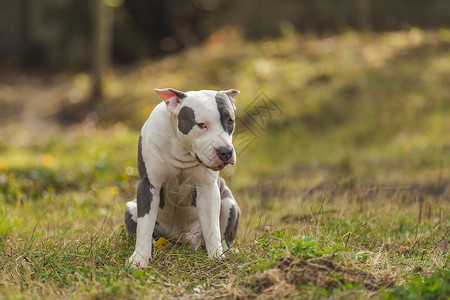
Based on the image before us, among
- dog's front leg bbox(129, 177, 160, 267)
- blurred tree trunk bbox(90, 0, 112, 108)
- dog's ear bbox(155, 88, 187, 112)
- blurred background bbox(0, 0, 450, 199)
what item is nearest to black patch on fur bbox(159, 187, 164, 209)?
dog's front leg bbox(129, 177, 160, 267)

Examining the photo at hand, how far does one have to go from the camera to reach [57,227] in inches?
183

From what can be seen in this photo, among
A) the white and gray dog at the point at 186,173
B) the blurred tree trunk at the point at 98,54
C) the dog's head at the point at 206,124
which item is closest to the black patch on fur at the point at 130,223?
the white and gray dog at the point at 186,173

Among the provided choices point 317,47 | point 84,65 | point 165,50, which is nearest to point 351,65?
point 317,47

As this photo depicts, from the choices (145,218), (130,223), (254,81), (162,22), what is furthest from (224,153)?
(162,22)

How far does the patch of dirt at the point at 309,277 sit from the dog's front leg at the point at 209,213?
711 millimetres

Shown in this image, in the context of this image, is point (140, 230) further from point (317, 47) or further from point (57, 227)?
point (317, 47)

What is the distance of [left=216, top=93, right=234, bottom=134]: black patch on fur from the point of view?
3.54 m

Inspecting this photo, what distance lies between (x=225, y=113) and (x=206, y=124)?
0.44ft

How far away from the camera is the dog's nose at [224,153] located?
3438mm

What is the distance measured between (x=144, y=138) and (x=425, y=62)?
7.95 meters

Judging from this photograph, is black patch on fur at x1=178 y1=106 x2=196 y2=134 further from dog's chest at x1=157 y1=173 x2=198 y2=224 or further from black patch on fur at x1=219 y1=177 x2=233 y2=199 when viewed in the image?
black patch on fur at x1=219 y1=177 x2=233 y2=199

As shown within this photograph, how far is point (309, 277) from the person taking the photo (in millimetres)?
3129

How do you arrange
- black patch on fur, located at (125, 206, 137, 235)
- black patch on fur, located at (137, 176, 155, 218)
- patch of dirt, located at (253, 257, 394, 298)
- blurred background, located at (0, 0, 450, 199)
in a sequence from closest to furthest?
patch of dirt, located at (253, 257, 394, 298)
black patch on fur, located at (137, 176, 155, 218)
black patch on fur, located at (125, 206, 137, 235)
blurred background, located at (0, 0, 450, 199)

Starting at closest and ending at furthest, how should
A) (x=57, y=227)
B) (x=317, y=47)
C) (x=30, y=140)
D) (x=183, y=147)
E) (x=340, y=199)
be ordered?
(x=183, y=147)
(x=57, y=227)
(x=340, y=199)
(x=30, y=140)
(x=317, y=47)
